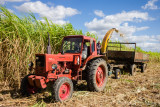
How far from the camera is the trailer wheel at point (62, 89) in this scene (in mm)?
3737

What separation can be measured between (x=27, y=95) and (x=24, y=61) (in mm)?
1323

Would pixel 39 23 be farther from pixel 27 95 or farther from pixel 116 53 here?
pixel 116 53

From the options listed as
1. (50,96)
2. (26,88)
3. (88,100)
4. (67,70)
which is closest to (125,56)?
(67,70)

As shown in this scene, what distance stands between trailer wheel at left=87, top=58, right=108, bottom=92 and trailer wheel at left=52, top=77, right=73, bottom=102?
3.05 ft

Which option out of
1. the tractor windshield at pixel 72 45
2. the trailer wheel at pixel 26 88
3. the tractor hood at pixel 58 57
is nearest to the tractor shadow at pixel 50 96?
the trailer wheel at pixel 26 88

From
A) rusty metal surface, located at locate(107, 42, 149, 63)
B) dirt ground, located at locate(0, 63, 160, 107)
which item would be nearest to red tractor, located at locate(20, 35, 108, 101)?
dirt ground, located at locate(0, 63, 160, 107)

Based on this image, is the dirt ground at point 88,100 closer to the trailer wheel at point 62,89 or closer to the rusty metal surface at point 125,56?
the trailer wheel at point 62,89

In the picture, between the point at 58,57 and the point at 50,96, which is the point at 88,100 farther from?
the point at 58,57

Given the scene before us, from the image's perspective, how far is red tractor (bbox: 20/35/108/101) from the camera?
158 inches

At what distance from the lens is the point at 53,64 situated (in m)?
4.16

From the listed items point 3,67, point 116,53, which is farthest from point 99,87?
point 116,53

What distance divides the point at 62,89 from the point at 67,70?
753 millimetres

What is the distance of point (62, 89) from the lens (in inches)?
157

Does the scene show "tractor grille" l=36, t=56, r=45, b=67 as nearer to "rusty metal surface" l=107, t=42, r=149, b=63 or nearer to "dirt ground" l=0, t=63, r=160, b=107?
"dirt ground" l=0, t=63, r=160, b=107
